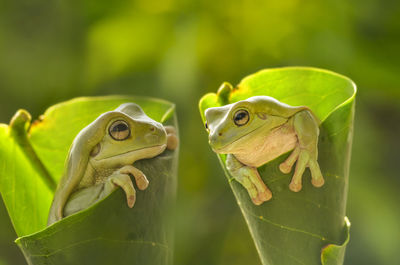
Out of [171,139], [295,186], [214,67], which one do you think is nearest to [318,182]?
[295,186]

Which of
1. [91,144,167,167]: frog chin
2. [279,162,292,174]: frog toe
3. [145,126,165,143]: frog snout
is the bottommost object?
[279,162,292,174]: frog toe

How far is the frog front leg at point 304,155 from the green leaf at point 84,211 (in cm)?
12

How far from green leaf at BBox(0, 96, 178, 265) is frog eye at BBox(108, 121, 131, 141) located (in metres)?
0.03

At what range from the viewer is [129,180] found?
1.76 feet

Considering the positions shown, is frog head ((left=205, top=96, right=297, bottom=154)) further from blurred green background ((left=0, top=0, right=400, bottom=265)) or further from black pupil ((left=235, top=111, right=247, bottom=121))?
blurred green background ((left=0, top=0, right=400, bottom=265))

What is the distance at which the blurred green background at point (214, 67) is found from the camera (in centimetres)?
159

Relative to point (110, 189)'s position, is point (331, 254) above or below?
below

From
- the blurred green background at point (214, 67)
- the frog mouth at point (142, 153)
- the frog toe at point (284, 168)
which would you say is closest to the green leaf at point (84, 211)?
the frog mouth at point (142, 153)

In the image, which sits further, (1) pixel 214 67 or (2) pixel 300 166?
(1) pixel 214 67

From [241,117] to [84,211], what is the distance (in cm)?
15

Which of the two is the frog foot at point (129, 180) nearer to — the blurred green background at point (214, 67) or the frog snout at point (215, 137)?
the frog snout at point (215, 137)

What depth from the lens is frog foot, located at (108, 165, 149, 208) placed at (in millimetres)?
533

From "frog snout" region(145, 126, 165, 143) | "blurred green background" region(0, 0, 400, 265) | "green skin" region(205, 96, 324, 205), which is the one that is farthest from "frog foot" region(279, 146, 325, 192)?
"blurred green background" region(0, 0, 400, 265)

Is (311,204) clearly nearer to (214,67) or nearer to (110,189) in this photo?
(110,189)
